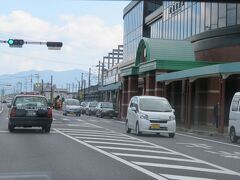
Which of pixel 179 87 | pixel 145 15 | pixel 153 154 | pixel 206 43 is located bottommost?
pixel 153 154

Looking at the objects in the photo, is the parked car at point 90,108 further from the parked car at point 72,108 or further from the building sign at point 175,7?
the building sign at point 175,7

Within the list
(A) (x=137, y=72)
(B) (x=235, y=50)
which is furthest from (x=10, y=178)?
(A) (x=137, y=72)

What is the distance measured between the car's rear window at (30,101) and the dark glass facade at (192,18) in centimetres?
1185

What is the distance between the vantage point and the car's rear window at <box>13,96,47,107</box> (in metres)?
23.8

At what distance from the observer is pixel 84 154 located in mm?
15367

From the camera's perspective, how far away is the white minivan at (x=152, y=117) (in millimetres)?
23922

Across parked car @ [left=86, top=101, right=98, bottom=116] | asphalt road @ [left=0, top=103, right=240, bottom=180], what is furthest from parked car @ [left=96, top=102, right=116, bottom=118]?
asphalt road @ [left=0, top=103, right=240, bottom=180]

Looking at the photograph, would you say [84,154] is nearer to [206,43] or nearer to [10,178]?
[10,178]

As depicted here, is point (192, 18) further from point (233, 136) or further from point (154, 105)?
Result: point (233, 136)

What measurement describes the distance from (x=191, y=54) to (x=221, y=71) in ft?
Result: 56.1

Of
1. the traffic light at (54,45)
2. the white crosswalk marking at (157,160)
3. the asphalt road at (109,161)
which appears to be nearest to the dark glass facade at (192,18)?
the traffic light at (54,45)

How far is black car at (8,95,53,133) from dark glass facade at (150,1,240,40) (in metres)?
12.4

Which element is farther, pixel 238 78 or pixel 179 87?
pixel 179 87

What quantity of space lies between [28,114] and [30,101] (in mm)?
930
